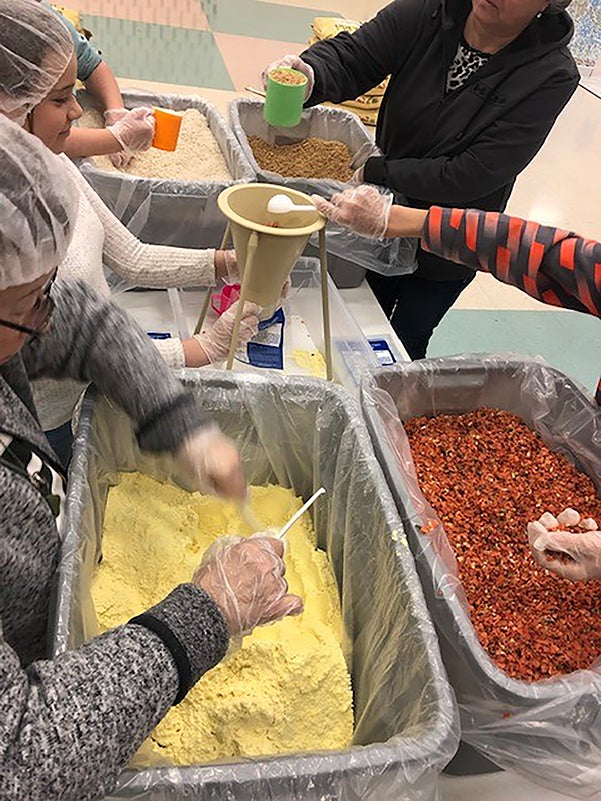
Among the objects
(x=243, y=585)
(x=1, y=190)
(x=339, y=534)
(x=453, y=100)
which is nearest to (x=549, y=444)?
(x=339, y=534)

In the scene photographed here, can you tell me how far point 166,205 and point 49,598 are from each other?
40.3 inches

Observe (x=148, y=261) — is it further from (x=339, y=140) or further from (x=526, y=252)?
(x=339, y=140)

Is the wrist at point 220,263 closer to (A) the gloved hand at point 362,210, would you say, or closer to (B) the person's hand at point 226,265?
(B) the person's hand at point 226,265

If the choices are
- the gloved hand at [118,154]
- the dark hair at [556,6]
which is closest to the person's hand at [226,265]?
the gloved hand at [118,154]

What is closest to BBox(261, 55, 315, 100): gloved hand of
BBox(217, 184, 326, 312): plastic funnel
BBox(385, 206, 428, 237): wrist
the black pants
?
the black pants

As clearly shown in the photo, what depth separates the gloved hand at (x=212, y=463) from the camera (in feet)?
2.82

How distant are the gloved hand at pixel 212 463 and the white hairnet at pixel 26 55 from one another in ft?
1.71

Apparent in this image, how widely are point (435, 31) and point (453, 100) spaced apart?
0.16 metres

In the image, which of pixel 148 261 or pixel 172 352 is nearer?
pixel 172 352

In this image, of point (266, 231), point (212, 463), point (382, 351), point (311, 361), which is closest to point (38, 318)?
point (212, 463)

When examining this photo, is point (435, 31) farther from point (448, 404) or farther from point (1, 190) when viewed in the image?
point (1, 190)

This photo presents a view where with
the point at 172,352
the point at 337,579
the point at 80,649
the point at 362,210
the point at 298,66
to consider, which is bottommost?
the point at 337,579

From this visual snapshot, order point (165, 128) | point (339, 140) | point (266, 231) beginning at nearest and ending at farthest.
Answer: point (266, 231) < point (165, 128) < point (339, 140)

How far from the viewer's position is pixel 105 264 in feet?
4.29
